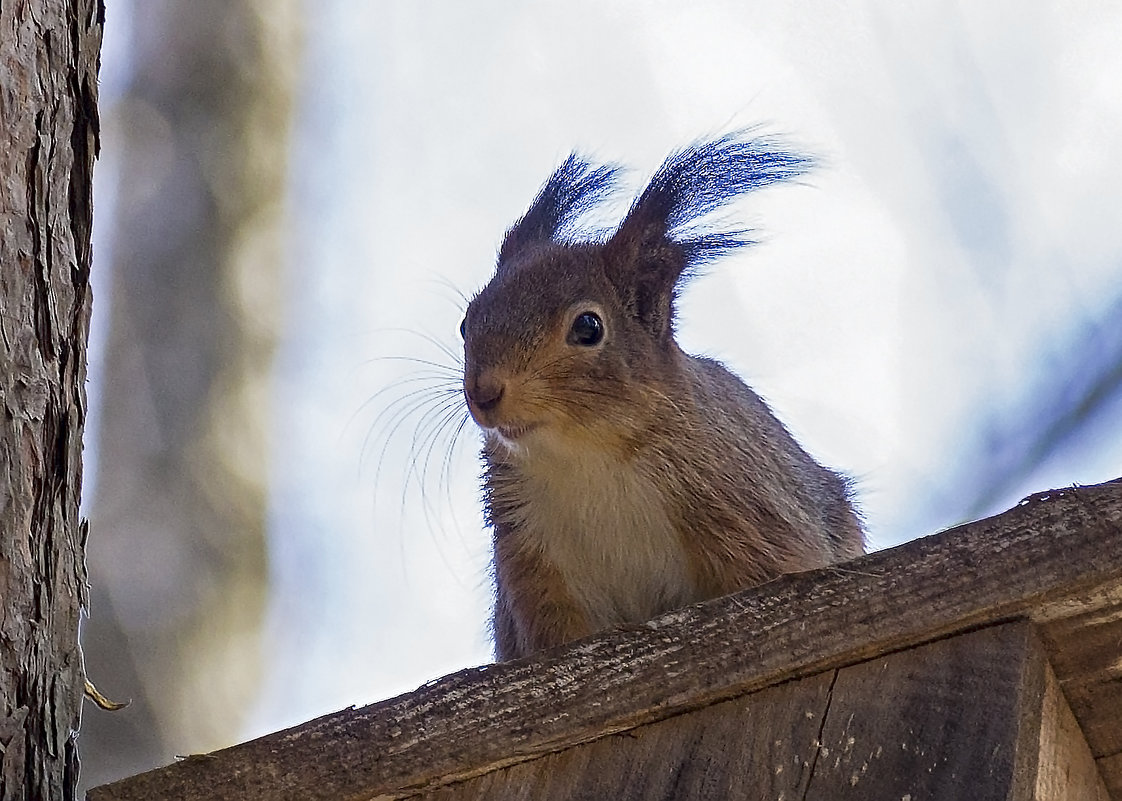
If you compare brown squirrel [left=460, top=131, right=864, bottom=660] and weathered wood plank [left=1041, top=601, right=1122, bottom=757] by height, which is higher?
brown squirrel [left=460, top=131, right=864, bottom=660]

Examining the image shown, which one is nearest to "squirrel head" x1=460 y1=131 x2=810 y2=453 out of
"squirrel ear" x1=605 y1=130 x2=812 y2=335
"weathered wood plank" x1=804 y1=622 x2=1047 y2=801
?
"squirrel ear" x1=605 y1=130 x2=812 y2=335

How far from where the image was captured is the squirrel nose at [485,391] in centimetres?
222

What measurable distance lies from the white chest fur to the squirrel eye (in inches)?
7.5

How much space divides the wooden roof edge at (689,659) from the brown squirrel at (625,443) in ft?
2.08

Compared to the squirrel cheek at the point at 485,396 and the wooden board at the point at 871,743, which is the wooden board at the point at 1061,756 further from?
the squirrel cheek at the point at 485,396

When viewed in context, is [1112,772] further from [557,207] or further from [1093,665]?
[557,207]

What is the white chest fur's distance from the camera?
7.45ft

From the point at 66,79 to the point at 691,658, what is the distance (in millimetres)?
1018

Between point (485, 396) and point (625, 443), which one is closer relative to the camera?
point (485, 396)

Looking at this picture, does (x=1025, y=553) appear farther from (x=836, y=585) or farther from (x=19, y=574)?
(x=19, y=574)

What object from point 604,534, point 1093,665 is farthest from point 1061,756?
point 604,534

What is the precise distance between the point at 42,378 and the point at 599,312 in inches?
38.7

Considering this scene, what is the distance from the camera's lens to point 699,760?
155cm

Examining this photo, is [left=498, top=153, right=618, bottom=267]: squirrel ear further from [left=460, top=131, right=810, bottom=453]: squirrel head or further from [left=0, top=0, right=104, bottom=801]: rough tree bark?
[left=0, top=0, right=104, bottom=801]: rough tree bark
